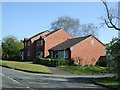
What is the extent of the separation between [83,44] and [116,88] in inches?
1117

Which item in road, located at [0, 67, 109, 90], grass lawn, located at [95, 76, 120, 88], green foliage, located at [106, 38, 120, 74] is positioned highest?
green foliage, located at [106, 38, 120, 74]

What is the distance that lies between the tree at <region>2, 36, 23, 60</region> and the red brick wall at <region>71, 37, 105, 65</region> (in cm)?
3125

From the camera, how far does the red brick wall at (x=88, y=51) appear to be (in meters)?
43.2

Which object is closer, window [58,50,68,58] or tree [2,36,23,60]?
window [58,50,68,58]

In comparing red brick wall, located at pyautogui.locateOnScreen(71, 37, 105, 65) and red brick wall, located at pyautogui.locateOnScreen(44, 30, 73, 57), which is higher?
red brick wall, located at pyautogui.locateOnScreen(44, 30, 73, 57)

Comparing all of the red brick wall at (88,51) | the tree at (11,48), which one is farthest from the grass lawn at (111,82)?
the tree at (11,48)

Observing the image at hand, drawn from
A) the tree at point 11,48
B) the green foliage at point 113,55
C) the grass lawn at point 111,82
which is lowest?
the grass lawn at point 111,82

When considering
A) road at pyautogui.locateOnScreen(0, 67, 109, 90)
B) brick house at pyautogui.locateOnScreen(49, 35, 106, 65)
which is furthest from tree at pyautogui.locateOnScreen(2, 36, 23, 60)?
road at pyautogui.locateOnScreen(0, 67, 109, 90)

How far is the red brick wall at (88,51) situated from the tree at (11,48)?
103ft

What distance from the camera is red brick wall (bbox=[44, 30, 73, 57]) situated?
53.5 meters

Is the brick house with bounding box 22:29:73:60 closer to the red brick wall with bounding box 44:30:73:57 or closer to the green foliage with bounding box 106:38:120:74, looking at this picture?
the red brick wall with bounding box 44:30:73:57

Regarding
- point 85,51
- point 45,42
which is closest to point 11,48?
point 45,42

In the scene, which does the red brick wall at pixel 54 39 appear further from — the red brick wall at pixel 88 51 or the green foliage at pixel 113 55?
the green foliage at pixel 113 55

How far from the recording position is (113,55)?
21.7m
